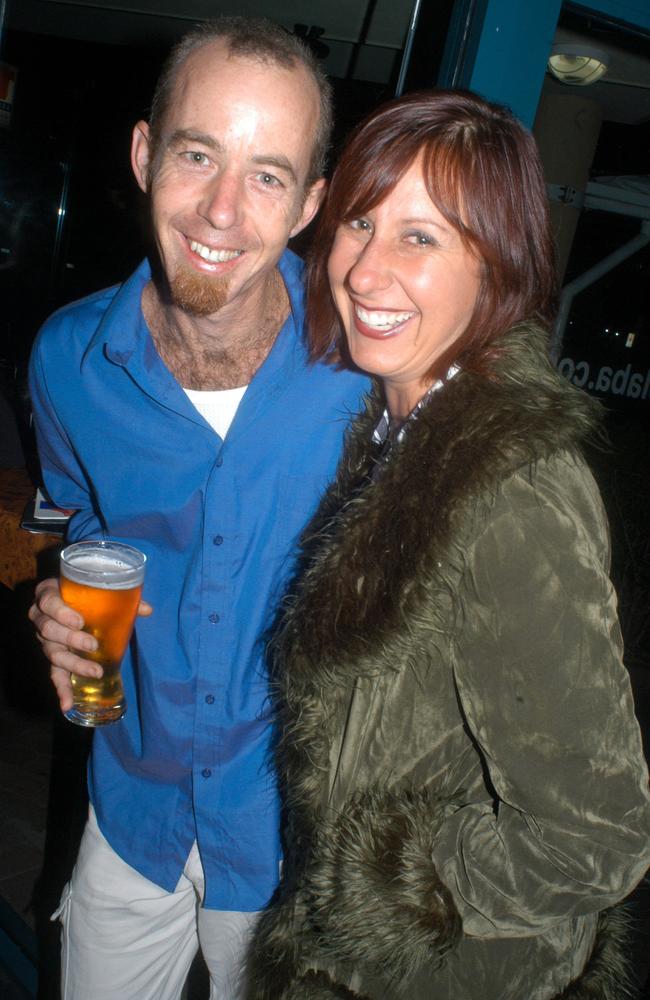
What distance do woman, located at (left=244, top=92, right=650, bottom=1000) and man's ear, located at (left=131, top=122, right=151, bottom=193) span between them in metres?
0.57

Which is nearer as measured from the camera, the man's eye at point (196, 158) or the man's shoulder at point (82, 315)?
the man's eye at point (196, 158)

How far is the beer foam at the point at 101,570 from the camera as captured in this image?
1.43 m

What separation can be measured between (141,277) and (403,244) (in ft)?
2.47

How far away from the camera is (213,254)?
1.65m

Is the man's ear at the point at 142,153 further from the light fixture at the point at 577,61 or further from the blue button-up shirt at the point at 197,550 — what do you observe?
the light fixture at the point at 577,61

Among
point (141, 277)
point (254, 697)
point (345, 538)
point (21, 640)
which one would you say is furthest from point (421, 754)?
point (21, 640)

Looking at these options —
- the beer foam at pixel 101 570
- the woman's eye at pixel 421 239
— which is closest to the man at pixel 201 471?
the beer foam at pixel 101 570

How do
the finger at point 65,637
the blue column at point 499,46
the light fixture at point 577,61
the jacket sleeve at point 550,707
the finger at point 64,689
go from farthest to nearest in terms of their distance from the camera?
the light fixture at point 577,61
the blue column at point 499,46
the finger at point 64,689
the finger at point 65,637
the jacket sleeve at point 550,707

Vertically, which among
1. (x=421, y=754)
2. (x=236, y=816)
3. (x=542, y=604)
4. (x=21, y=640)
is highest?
(x=542, y=604)

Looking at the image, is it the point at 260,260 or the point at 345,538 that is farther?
the point at 260,260

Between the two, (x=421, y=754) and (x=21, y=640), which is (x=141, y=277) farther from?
(x=21, y=640)

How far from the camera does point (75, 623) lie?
1.48 metres

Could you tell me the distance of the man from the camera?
1.66m

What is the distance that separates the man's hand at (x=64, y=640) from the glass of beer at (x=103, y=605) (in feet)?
0.04
